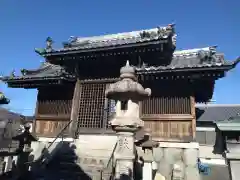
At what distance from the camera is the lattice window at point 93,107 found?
42.1ft

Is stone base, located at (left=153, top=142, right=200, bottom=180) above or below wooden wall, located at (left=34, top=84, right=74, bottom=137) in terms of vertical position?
below

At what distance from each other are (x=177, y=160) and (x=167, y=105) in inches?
117

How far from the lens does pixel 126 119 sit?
19.4 ft

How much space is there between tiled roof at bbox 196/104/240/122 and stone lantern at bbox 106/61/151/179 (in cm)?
1893

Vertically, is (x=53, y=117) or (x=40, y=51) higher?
(x=40, y=51)

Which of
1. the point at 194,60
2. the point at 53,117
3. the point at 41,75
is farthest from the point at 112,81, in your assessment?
the point at 194,60

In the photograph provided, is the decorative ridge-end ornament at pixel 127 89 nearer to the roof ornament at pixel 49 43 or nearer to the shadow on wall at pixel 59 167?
the shadow on wall at pixel 59 167

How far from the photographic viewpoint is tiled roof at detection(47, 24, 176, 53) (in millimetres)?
11672

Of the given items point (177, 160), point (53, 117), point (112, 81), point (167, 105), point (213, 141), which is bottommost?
point (177, 160)

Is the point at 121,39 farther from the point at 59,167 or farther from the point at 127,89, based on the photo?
the point at 127,89

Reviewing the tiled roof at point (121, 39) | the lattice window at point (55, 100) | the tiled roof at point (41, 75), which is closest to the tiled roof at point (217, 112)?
the tiled roof at point (121, 39)

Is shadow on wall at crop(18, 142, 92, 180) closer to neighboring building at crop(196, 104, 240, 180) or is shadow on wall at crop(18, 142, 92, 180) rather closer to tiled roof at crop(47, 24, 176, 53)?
tiled roof at crop(47, 24, 176, 53)

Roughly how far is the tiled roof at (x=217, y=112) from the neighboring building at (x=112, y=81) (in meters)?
9.82

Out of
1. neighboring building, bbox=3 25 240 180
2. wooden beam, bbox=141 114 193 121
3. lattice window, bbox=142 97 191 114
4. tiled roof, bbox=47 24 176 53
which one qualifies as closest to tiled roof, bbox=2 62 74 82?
neighboring building, bbox=3 25 240 180
